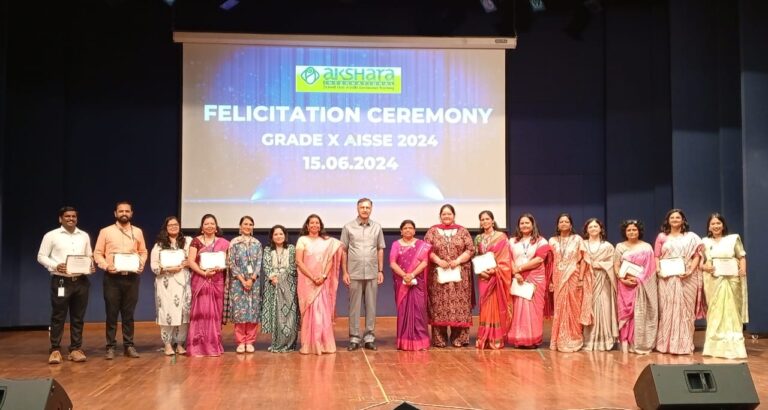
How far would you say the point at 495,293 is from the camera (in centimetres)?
689

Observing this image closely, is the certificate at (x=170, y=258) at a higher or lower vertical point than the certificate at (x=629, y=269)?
higher

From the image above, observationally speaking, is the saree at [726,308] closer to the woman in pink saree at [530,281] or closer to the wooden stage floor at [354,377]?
the wooden stage floor at [354,377]

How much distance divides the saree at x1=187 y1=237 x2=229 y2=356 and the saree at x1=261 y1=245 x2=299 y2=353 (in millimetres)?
402

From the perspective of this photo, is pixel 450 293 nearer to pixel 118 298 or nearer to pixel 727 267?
pixel 727 267

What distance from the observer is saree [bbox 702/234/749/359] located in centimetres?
634

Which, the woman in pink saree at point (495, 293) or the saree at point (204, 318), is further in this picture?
the woman in pink saree at point (495, 293)

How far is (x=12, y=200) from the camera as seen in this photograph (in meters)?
8.45

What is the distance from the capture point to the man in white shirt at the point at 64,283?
19.9ft

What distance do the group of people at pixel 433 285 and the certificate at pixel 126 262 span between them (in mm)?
11

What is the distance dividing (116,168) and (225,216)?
1.33 meters

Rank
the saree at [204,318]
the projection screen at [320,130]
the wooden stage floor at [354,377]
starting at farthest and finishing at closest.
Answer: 1. the projection screen at [320,130]
2. the saree at [204,318]
3. the wooden stage floor at [354,377]

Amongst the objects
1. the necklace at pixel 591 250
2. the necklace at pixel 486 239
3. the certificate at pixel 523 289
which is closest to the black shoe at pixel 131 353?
the necklace at pixel 486 239

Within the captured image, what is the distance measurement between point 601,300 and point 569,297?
0.27 meters

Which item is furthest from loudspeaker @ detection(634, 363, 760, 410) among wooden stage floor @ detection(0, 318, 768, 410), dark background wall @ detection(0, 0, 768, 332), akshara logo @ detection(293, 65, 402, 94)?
akshara logo @ detection(293, 65, 402, 94)
